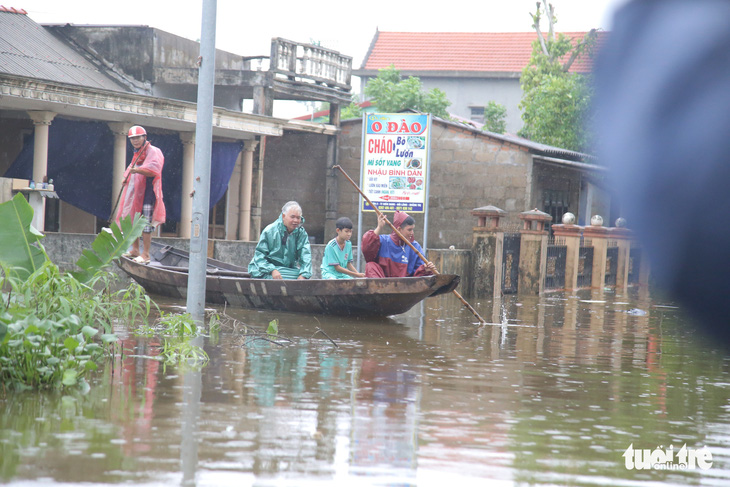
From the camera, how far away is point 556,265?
17.4 meters

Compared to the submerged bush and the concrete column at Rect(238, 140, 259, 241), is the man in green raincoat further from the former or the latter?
the concrete column at Rect(238, 140, 259, 241)

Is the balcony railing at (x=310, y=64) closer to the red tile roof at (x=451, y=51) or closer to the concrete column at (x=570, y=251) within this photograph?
the concrete column at (x=570, y=251)

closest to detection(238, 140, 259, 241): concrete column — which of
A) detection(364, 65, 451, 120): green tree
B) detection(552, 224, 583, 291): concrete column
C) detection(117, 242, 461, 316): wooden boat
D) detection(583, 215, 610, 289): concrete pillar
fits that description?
detection(117, 242, 461, 316): wooden boat

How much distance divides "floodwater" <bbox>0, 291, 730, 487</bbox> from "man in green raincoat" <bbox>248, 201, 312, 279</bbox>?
2.42m

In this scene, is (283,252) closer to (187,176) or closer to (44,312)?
(44,312)

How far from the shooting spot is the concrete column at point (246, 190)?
1850 cm

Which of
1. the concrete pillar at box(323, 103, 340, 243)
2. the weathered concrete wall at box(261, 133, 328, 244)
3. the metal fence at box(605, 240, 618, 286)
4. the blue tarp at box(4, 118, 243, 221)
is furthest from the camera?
the weathered concrete wall at box(261, 133, 328, 244)

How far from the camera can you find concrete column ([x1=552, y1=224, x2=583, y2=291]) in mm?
17875

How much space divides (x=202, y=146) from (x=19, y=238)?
2.31m

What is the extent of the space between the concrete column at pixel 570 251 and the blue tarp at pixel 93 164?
742 centimetres

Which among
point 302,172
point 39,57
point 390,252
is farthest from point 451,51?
point 390,252

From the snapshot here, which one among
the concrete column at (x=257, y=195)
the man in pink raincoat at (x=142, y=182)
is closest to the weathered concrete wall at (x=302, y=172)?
the concrete column at (x=257, y=195)

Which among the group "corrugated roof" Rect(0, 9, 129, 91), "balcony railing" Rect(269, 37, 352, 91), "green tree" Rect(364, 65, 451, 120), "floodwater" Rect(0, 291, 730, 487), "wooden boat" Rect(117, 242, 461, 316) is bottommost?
"floodwater" Rect(0, 291, 730, 487)

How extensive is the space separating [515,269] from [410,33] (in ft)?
82.0
